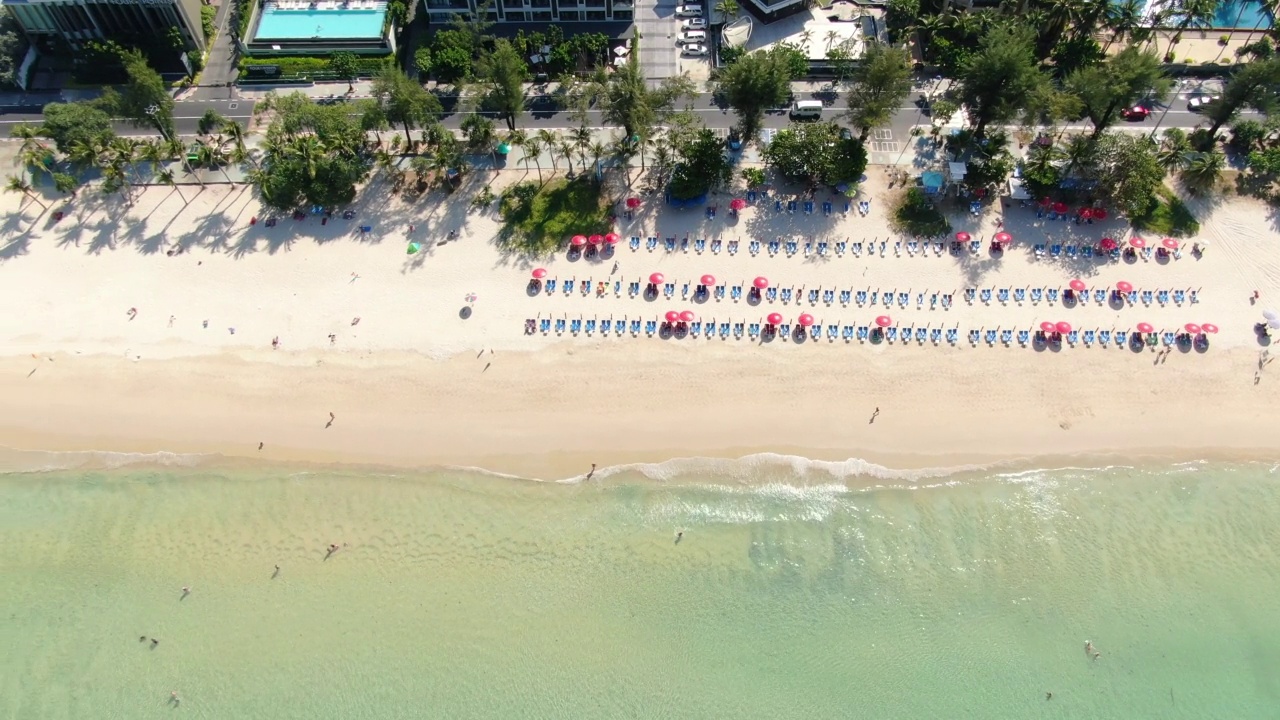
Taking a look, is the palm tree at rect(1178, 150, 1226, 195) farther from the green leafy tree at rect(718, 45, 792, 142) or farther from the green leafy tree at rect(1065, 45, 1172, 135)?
the green leafy tree at rect(718, 45, 792, 142)

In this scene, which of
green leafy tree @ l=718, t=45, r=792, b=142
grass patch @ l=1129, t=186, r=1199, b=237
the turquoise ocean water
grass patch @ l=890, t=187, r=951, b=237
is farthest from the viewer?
grass patch @ l=890, t=187, r=951, b=237

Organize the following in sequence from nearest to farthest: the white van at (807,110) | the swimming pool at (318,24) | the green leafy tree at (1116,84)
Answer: the green leafy tree at (1116,84) < the white van at (807,110) < the swimming pool at (318,24)

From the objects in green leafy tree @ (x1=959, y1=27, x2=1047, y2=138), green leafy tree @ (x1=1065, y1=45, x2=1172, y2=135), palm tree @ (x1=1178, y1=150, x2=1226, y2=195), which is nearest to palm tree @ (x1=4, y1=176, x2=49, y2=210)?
green leafy tree @ (x1=959, y1=27, x2=1047, y2=138)

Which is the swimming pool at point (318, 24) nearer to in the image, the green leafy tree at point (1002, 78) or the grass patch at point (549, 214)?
the grass patch at point (549, 214)

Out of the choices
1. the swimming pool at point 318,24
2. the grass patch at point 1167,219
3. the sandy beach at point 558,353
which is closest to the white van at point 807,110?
the sandy beach at point 558,353

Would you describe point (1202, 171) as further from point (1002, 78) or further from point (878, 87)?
point (878, 87)

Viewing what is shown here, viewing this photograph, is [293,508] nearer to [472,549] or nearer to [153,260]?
[472,549]

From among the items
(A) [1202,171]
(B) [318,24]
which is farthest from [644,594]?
(B) [318,24]
